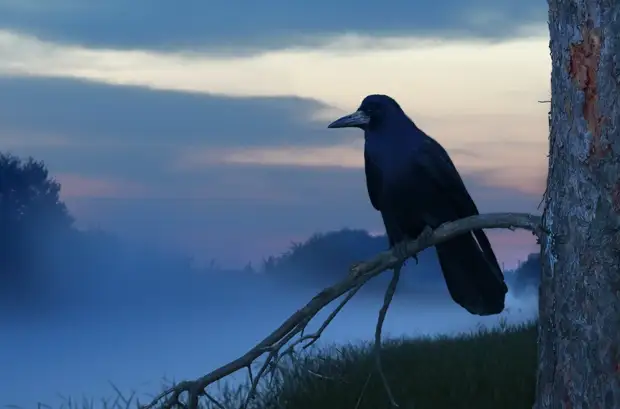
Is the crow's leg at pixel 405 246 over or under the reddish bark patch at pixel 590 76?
under

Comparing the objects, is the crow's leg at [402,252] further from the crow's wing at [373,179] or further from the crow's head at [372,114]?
the crow's head at [372,114]

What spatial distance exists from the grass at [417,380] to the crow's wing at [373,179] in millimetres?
1161

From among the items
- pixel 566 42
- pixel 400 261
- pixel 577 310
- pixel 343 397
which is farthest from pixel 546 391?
pixel 343 397

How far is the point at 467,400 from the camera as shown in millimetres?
7047

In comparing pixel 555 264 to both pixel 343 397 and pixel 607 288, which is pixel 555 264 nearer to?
pixel 607 288

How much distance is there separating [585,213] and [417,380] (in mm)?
3560

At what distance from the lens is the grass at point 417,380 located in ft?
23.2

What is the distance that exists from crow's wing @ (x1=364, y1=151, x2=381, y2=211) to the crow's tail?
25.7 inches

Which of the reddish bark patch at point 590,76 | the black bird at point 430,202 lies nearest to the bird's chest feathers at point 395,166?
the black bird at point 430,202

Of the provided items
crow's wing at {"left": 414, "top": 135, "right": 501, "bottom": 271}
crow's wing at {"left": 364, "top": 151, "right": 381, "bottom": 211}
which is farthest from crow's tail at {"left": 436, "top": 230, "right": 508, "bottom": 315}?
crow's wing at {"left": 364, "top": 151, "right": 381, "bottom": 211}

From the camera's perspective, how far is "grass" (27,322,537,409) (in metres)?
7.09

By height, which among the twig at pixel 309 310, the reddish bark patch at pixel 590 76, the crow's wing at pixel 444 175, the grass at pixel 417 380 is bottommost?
the grass at pixel 417 380

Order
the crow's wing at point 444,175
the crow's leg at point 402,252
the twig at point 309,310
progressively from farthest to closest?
the crow's wing at point 444,175
the crow's leg at point 402,252
the twig at point 309,310

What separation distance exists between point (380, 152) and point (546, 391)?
242 cm
